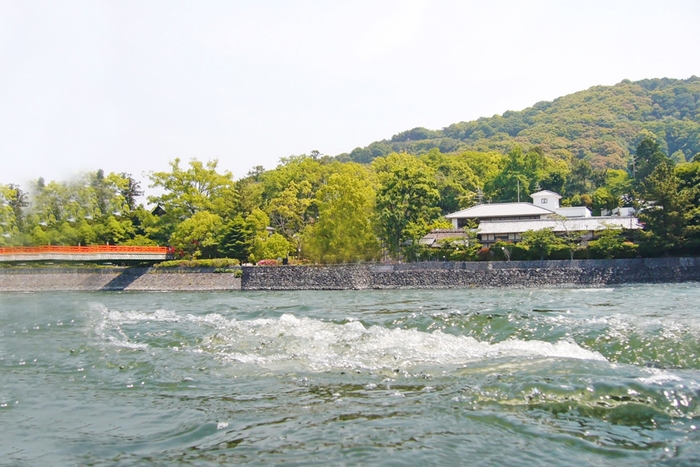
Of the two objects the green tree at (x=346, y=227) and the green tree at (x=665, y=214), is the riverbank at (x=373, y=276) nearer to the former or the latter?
the green tree at (x=665, y=214)

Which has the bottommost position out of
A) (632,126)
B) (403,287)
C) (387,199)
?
(403,287)

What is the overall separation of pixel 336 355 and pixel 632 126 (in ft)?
541

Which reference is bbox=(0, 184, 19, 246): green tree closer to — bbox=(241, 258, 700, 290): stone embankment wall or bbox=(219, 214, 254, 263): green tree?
bbox=(219, 214, 254, 263): green tree

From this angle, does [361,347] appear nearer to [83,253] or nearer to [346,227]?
[346,227]

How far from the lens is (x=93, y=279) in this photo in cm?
4878

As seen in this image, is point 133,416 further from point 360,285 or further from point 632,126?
point 632,126

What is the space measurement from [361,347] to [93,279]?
42244mm

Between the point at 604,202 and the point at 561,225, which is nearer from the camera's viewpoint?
the point at 561,225

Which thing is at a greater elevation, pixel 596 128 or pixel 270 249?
pixel 596 128

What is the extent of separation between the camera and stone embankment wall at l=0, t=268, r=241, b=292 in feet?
156

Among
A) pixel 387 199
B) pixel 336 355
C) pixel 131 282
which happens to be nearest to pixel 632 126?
pixel 387 199

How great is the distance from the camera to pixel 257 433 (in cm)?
758

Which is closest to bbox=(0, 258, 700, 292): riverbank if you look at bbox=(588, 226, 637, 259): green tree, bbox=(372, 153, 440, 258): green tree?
bbox=(588, 226, 637, 259): green tree

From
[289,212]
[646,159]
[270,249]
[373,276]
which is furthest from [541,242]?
[646,159]
